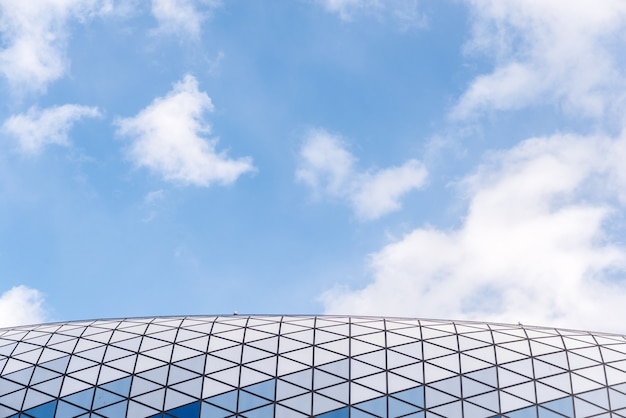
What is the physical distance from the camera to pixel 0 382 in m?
36.5

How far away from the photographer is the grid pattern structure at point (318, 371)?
3344 cm

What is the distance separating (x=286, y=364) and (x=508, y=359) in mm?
11124

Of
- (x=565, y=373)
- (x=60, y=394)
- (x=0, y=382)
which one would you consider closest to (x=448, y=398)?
(x=565, y=373)

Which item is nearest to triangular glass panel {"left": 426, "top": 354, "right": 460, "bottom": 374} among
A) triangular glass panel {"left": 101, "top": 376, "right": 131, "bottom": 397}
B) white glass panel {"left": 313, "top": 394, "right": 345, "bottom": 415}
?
white glass panel {"left": 313, "top": 394, "right": 345, "bottom": 415}

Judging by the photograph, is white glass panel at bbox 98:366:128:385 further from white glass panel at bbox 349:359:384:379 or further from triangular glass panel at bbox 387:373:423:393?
triangular glass panel at bbox 387:373:423:393

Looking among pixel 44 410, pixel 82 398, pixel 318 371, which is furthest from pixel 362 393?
pixel 44 410

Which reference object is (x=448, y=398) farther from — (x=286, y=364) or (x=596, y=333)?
(x=596, y=333)

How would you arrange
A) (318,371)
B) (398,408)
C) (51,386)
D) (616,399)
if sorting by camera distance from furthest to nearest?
(51,386)
(318,371)
(616,399)
(398,408)

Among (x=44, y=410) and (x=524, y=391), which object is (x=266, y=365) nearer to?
(x=44, y=410)

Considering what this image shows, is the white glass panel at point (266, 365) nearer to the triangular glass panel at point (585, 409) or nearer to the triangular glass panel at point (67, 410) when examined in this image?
the triangular glass panel at point (67, 410)

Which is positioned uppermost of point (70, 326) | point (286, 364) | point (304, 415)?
point (70, 326)

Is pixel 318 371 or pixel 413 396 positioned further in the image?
pixel 318 371

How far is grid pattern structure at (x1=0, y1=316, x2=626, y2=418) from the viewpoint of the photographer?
1316 inches

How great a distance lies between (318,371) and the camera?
116ft
